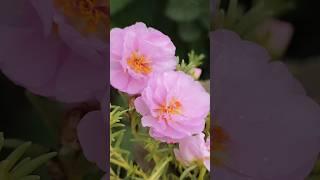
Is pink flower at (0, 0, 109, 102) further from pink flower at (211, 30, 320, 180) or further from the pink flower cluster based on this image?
pink flower at (211, 30, 320, 180)

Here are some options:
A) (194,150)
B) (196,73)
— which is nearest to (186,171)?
(194,150)

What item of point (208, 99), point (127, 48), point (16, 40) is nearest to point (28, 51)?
point (16, 40)

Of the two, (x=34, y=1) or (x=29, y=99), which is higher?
(x=34, y=1)

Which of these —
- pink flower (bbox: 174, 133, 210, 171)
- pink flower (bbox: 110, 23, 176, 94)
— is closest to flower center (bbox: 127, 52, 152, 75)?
pink flower (bbox: 110, 23, 176, 94)

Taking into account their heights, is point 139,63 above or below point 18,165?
above

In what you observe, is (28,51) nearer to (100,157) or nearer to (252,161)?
(100,157)

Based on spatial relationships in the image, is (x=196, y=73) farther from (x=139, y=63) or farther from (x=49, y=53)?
(x=49, y=53)

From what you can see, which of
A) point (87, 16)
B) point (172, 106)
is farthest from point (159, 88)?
point (87, 16)
